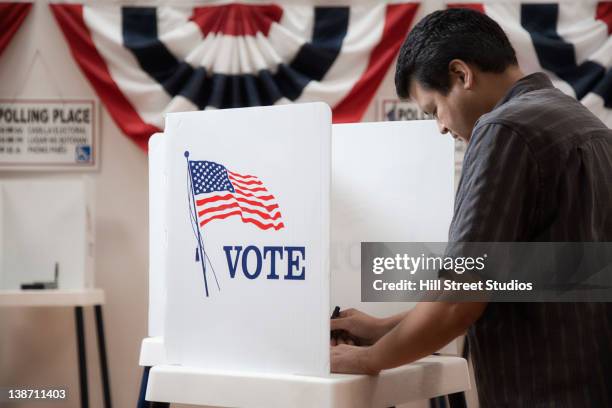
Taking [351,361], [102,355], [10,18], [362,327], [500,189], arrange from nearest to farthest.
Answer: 1. [500,189]
2. [351,361]
3. [362,327]
4. [102,355]
5. [10,18]

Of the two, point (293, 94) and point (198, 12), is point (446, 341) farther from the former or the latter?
point (198, 12)

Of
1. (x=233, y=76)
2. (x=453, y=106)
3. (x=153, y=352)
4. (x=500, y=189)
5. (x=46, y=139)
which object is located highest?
(x=233, y=76)

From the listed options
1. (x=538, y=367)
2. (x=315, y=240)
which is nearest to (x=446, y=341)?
(x=538, y=367)

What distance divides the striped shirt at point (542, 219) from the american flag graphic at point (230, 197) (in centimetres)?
27

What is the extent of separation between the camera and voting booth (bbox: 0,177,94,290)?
10.00 ft

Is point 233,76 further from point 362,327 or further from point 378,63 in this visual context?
point 362,327

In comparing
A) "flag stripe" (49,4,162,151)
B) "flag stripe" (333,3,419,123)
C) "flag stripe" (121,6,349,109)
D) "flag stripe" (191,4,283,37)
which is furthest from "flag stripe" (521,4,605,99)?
"flag stripe" (49,4,162,151)

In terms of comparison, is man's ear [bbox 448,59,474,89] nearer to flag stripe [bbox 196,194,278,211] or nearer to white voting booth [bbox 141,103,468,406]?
white voting booth [bbox 141,103,468,406]

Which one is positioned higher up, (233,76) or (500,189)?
(233,76)

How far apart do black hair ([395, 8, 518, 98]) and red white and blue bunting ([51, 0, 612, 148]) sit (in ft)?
6.58

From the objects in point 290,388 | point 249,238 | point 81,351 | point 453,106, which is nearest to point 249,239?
point 249,238

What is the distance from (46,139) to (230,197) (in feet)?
7.85

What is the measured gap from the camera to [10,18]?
324cm

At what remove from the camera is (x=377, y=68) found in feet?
10.5
